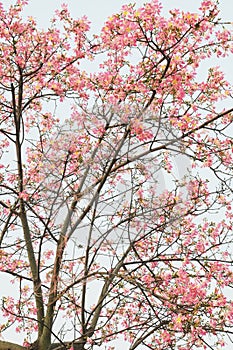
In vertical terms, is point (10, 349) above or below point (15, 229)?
below

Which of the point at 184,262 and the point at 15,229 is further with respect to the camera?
the point at 15,229

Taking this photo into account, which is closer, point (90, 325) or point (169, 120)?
point (169, 120)

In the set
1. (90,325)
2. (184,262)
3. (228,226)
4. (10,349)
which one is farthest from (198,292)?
(10,349)

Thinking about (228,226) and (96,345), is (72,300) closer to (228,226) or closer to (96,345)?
(96,345)

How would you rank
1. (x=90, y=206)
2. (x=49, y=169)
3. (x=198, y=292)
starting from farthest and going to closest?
(x=49, y=169), (x=90, y=206), (x=198, y=292)

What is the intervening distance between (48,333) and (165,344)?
3.64ft

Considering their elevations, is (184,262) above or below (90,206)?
below

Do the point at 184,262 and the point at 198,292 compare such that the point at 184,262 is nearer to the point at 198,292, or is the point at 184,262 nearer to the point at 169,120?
the point at 198,292

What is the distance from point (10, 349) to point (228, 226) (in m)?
2.22

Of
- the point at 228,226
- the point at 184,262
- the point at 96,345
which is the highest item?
the point at 228,226

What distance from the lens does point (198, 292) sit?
4.97 meters

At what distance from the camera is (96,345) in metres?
5.26

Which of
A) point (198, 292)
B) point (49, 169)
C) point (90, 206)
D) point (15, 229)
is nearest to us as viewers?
point (198, 292)

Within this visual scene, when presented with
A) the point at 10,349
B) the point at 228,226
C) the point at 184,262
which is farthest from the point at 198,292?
the point at 10,349
